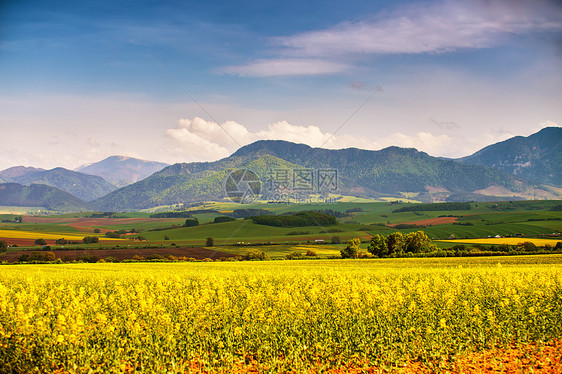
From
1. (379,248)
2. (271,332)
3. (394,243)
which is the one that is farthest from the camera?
(394,243)

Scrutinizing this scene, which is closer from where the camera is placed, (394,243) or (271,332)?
(271,332)

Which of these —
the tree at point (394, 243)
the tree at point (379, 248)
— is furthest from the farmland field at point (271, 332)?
the tree at point (394, 243)

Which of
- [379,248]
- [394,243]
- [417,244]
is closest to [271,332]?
[379,248]

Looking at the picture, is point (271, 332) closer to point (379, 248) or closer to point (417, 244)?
point (379, 248)

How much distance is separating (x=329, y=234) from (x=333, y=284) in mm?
102848

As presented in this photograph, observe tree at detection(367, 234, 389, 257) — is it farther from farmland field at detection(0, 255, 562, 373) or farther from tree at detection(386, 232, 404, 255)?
farmland field at detection(0, 255, 562, 373)

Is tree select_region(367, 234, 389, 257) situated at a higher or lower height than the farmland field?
lower

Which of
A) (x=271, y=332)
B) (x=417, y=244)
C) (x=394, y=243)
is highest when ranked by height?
(x=271, y=332)


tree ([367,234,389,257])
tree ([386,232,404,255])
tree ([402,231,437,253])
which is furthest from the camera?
tree ([386,232,404,255])

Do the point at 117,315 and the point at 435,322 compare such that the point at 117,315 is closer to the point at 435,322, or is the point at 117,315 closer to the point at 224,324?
the point at 224,324

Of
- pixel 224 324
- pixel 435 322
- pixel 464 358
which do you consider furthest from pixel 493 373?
pixel 224 324

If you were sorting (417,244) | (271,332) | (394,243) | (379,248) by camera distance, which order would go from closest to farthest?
(271,332), (379,248), (417,244), (394,243)

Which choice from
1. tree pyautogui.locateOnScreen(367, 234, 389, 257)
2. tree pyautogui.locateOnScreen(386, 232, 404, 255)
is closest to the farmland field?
tree pyautogui.locateOnScreen(367, 234, 389, 257)

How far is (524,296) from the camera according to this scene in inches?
703
